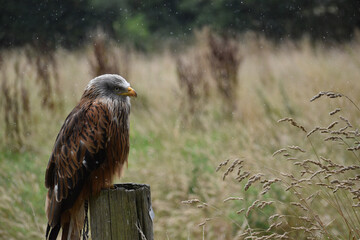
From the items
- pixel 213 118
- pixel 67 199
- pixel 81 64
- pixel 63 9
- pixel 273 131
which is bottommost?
pixel 67 199

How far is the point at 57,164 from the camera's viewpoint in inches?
101

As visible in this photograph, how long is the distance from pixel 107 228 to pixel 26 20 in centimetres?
1737

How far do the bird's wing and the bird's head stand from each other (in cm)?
11

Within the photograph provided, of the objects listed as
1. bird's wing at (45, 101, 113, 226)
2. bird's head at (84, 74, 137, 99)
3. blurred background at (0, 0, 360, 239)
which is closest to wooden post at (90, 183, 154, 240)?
blurred background at (0, 0, 360, 239)

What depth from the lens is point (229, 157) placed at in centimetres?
435

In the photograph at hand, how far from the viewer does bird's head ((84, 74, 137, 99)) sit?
8.81ft

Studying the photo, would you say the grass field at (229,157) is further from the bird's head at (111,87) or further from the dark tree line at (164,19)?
the dark tree line at (164,19)

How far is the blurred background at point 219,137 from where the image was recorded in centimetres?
304

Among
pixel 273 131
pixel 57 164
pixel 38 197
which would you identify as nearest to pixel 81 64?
pixel 38 197

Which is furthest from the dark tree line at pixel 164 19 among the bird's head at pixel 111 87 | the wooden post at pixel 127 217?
the wooden post at pixel 127 217

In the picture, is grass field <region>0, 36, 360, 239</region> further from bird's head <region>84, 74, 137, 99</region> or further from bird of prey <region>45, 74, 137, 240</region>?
bird's head <region>84, 74, 137, 99</region>

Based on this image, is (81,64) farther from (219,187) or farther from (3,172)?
(219,187)

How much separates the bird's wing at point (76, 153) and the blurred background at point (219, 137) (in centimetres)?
61

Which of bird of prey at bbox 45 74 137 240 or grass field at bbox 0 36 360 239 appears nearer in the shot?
bird of prey at bbox 45 74 137 240
